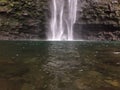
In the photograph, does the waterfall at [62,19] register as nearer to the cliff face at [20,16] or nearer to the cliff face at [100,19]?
the cliff face at [100,19]

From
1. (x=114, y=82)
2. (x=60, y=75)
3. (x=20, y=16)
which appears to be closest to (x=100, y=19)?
(x=20, y=16)

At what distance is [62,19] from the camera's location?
51812mm

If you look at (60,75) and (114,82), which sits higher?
(60,75)

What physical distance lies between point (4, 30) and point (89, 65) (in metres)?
33.7

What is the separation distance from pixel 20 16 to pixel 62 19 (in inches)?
339

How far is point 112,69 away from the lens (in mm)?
17672

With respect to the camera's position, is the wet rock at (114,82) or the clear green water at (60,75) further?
the wet rock at (114,82)

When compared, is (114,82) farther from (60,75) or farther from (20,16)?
(20,16)

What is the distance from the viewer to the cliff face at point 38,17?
163 ft

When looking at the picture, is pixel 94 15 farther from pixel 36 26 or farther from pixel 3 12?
pixel 3 12

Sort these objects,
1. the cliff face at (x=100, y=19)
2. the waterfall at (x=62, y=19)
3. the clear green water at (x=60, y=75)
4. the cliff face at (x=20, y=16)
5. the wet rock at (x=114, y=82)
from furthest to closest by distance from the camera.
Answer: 1. the waterfall at (x=62, y=19)
2. the cliff face at (x=100, y=19)
3. the cliff face at (x=20, y=16)
4. the wet rock at (x=114, y=82)
5. the clear green water at (x=60, y=75)

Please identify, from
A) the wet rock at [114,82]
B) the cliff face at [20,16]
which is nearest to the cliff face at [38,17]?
the cliff face at [20,16]

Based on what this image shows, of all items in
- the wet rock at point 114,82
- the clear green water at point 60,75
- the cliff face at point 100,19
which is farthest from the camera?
the cliff face at point 100,19

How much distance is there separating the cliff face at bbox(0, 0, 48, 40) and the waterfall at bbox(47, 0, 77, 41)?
94.3 inches
